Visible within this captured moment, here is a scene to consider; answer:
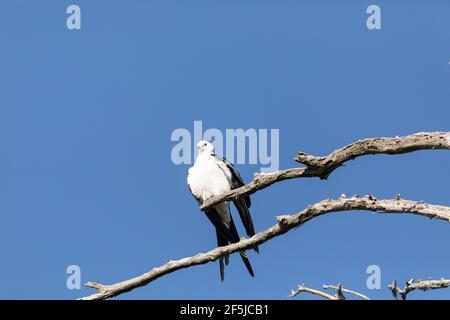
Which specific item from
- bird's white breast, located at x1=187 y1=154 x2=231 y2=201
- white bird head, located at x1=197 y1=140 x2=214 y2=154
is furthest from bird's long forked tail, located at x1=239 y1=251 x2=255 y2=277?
white bird head, located at x1=197 y1=140 x2=214 y2=154

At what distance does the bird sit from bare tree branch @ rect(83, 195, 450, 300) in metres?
1.68

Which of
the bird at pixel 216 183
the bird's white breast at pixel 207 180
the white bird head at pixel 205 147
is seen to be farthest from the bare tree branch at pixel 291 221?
the white bird head at pixel 205 147

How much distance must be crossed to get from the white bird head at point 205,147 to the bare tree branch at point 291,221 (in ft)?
11.6

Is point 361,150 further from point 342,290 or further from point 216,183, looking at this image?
point 216,183

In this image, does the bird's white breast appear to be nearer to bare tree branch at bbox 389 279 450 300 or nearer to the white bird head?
the white bird head

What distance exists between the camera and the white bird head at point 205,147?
11.0 m

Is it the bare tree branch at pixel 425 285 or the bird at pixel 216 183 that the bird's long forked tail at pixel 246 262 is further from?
the bare tree branch at pixel 425 285

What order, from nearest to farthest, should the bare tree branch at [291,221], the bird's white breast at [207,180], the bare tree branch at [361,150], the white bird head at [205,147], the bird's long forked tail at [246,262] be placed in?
the bare tree branch at [291,221] < the bare tree branch at [361,150] < the bird's long forked tail at [246,262] < the bird's white breast at [207,180] < the white bird head at [205,147]

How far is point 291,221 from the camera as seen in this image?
709cm

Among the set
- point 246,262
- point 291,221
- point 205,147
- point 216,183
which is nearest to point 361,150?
point 291,221

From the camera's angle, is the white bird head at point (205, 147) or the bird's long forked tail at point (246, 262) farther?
the white bird head at point (205, 147)

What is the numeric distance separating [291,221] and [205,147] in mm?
4153
